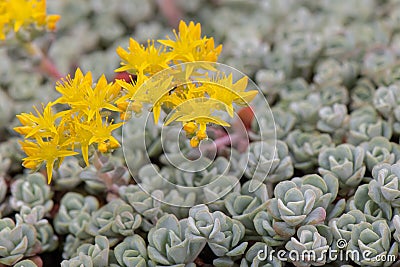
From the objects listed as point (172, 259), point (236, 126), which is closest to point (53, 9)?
point (236, 126)

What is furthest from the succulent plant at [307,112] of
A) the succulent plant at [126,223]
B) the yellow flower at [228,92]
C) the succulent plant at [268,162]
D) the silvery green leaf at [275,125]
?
the succulent plant at [126,223]

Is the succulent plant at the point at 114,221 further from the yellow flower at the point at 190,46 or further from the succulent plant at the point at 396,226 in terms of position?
the succulent plant at the point at 396,226

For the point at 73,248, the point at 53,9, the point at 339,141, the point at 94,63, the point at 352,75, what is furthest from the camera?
the point at 53,9

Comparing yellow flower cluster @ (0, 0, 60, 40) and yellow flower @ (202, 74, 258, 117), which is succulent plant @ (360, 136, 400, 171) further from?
yellow flower cluster @ (0, 0, 60, 40)

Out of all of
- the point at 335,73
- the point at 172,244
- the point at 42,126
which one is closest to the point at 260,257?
the point at 172,244

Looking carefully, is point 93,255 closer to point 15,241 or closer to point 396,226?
point 15,241

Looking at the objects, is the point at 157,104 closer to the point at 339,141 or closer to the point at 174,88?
the point at 174,88

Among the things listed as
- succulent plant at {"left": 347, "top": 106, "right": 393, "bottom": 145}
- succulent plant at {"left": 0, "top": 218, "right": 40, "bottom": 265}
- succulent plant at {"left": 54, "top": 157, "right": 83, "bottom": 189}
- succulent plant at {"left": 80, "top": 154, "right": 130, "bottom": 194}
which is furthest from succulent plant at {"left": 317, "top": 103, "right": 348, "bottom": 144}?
succulent plant at {"left": 0, "top": 218, "right": 40, "bottom": 265}
